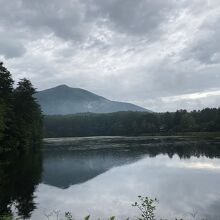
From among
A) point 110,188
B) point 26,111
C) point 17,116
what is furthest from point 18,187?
point 26,111

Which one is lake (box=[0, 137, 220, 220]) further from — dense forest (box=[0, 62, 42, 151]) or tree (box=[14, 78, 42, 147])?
tree (box=[14, 78, 42, 147])

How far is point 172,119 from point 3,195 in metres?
171

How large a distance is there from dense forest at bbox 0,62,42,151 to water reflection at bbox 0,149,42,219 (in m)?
13.2

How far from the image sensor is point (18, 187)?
109 feet

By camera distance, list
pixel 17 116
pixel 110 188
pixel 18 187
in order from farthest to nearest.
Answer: pixel 17 116 → pixel 110 188 → pixel 18 187

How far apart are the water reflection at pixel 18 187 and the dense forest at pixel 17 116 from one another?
13.2m

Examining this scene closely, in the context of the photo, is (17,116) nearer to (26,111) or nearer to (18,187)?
(26,111)

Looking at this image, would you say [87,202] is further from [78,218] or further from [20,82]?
[20,82]

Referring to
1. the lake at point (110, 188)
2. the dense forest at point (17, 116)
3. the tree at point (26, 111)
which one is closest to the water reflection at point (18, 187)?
the lake at point (110, 188)

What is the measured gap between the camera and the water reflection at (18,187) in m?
25.2

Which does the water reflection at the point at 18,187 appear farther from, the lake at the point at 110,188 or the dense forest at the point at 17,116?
the dense forest at the point at 17,116

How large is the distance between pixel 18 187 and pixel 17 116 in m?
47.2

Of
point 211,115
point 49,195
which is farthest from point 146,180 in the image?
point 211,115

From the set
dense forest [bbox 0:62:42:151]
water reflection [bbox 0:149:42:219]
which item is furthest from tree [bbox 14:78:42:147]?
water reflection [bbox 0:149:42:219]
